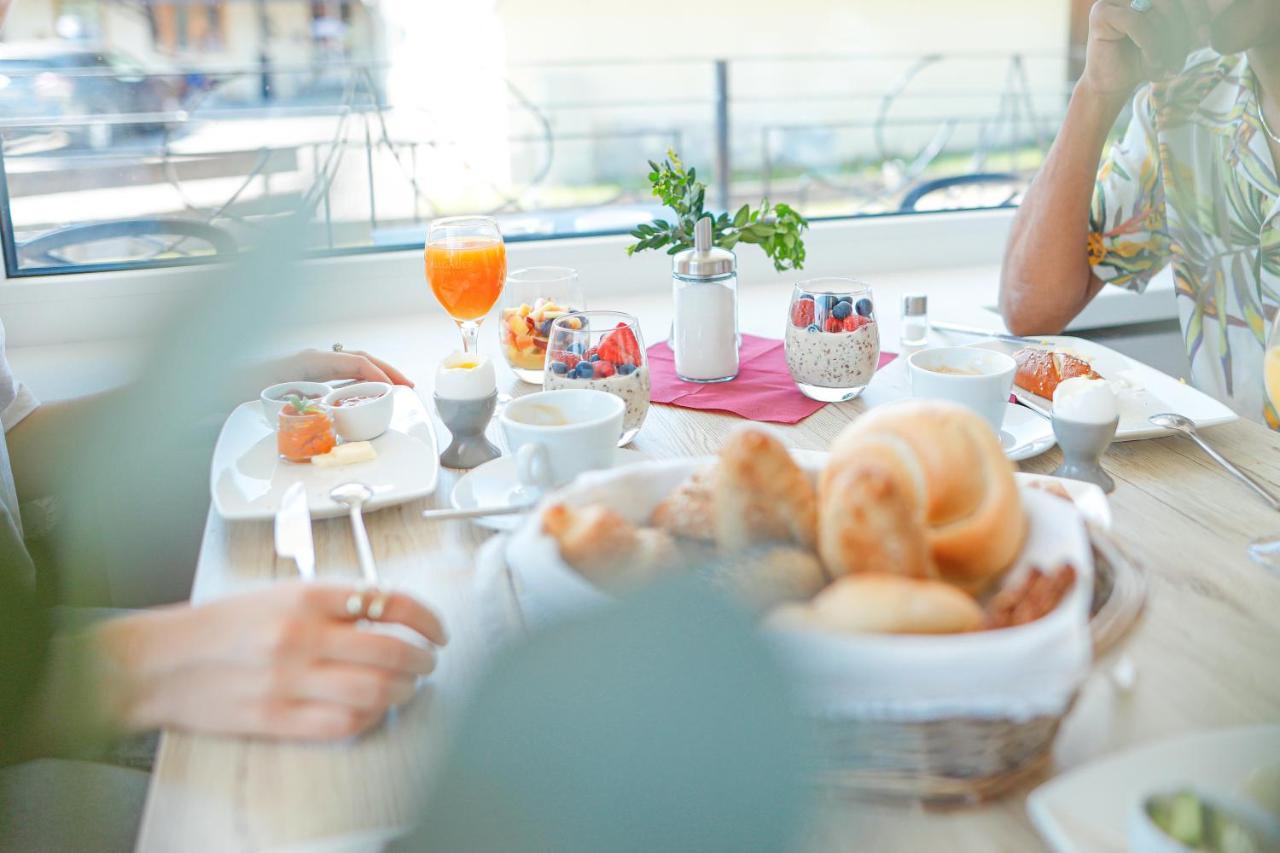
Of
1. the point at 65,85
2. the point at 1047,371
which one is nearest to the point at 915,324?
the point at 1047,371

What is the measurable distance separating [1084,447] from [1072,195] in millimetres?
702

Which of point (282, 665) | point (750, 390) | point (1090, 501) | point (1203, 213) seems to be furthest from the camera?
point (1203, 213)

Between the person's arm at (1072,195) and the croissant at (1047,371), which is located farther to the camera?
the person's arm at (1072,195)

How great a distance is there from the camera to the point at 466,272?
1.28 m

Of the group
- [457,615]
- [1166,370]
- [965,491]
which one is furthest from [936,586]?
[1166,370]

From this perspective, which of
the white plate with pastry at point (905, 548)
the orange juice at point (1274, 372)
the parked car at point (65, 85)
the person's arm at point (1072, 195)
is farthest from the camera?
the parked car at point (65, 85)

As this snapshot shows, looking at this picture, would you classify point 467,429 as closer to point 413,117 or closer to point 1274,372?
point 413,117

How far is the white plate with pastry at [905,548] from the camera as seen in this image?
42 centimetres

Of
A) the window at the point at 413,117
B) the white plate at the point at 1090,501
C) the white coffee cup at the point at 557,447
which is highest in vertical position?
the window at the point at 413,117

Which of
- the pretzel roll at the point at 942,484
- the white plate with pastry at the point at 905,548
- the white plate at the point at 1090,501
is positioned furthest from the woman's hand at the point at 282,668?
the white plate at the point at 1090,501

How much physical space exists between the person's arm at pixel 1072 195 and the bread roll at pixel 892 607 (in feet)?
3.38

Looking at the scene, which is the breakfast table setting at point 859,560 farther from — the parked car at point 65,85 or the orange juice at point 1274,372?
the parked car at point 65,85

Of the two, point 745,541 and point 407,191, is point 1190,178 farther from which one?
point 407,191

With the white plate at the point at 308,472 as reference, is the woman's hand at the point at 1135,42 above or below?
above
